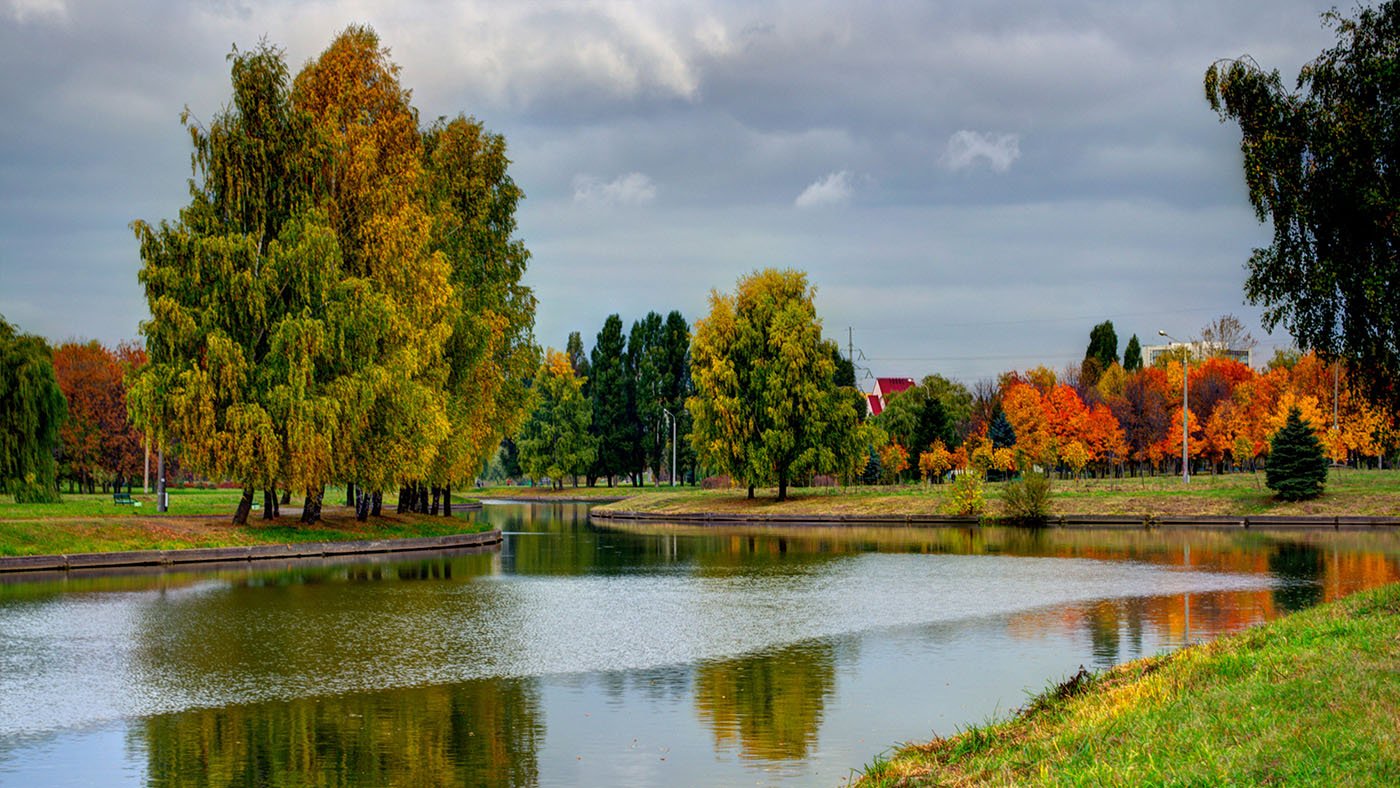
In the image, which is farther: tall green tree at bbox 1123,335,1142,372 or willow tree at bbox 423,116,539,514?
tall green tree at bbox 1123,335,1142,372

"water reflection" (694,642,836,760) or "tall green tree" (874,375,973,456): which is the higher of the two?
"tall green tree" (874,375,973,456)

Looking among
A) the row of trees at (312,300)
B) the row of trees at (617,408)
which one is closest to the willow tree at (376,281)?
the row of trees at (312,300)

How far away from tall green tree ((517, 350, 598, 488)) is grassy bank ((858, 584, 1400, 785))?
96.7 m

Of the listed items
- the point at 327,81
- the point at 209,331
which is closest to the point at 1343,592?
the point at 209,331

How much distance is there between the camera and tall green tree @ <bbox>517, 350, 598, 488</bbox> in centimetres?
10906

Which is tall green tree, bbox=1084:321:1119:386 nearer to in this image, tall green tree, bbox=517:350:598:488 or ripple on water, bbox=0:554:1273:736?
tall green tree, bbox=517:350:598:488

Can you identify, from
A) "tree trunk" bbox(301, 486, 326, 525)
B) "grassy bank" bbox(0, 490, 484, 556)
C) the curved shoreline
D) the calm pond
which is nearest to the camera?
the calm pond

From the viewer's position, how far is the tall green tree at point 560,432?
10906 centimetres

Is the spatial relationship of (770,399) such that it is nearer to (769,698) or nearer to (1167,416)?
(1167,416)

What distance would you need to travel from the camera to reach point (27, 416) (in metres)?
47.6

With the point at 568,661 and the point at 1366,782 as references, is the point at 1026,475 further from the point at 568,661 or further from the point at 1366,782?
the point at 1366,782

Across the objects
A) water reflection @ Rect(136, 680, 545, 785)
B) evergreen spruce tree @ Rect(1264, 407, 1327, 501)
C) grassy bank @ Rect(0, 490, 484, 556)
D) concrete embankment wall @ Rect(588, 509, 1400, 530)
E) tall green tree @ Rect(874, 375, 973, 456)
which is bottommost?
concrete embankment wall @ Rect(588, 509, 1400, 530)

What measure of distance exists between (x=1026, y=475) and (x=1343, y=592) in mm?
32833

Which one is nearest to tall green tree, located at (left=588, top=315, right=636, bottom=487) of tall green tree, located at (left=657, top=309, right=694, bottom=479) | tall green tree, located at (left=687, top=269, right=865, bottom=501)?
tall green tree, located at (left=657, top=309, right=694, bottom=479)
